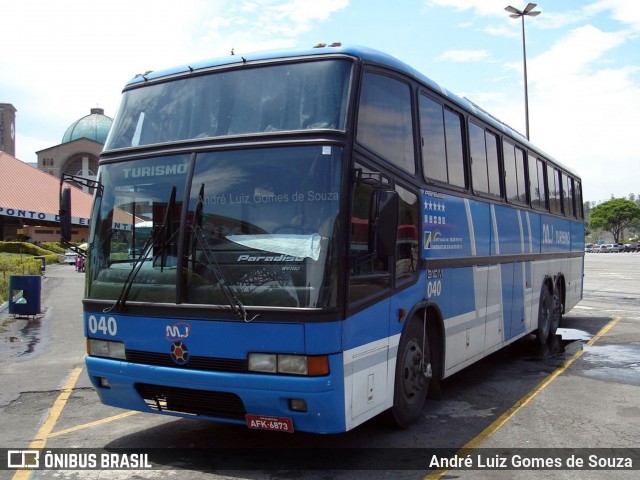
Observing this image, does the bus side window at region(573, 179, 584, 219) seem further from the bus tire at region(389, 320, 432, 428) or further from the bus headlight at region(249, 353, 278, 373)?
the bus headlight at region(249, 353, 278, 373)

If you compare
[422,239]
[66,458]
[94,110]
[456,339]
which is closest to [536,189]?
[456,339]

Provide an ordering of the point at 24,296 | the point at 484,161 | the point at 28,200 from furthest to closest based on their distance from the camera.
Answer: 1. the point at 28,200
2. the point at 24,296
3. the point at 484,161

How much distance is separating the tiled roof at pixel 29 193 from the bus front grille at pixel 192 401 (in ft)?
131

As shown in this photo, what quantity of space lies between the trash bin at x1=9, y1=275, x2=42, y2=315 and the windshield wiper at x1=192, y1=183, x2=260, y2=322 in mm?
12217

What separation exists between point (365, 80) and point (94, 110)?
11007cm

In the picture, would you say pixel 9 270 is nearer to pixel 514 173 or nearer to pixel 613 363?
pixel 514 173

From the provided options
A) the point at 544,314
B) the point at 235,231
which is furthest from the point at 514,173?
the point at 235,231

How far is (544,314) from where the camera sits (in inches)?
462

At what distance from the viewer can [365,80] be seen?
5363mm

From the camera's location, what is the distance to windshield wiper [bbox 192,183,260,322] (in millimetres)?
4770

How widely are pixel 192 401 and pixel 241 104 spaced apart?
240 cm

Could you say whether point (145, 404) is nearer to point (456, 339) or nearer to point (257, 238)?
point (257, 238)

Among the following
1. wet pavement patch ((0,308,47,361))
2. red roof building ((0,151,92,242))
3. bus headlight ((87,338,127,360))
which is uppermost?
red roof building ((0,151,92,242))

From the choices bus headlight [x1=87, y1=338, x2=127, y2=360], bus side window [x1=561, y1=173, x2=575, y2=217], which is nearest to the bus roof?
bus headlight [x1=87, y1=338, x2=127, y2=360]
